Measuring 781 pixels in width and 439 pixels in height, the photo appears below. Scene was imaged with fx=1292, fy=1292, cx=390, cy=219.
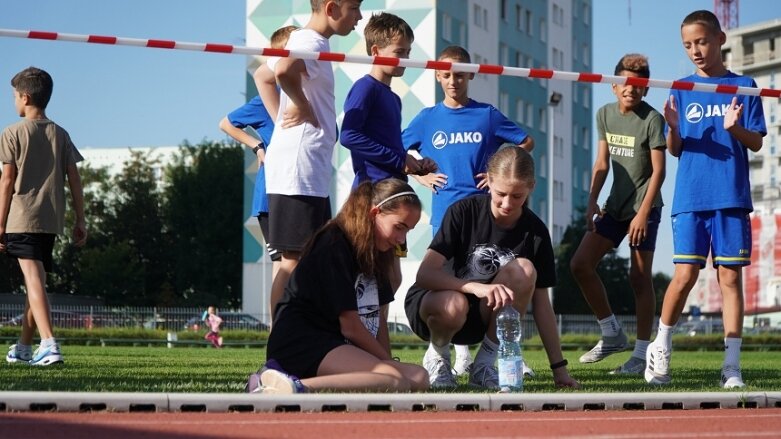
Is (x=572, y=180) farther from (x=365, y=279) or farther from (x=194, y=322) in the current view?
(x=365, y=279)

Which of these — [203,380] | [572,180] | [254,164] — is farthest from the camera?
Answer: [572,180]

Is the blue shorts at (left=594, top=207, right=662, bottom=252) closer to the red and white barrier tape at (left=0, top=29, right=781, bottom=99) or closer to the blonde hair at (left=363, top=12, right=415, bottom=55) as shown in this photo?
the red and white barrier tape at (left=0, top=29, right=781, bottom=99)

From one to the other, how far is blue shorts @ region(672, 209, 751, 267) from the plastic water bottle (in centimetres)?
156

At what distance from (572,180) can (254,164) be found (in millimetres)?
24668

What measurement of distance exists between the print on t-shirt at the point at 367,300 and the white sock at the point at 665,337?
228 centimetres

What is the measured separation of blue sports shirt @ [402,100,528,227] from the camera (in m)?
9.41

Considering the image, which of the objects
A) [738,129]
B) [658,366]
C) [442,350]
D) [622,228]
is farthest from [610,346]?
[442,350]

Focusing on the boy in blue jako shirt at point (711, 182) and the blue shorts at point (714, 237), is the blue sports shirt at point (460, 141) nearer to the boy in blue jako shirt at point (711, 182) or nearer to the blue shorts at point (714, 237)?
the boy in blue jako shirt at point (711, 182)

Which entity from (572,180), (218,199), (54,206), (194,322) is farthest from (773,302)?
(54,206)

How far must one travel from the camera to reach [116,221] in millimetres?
75250

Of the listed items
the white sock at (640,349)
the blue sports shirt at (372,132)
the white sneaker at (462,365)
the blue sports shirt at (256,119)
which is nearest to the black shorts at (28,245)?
the blue sports shirt at (256,119)

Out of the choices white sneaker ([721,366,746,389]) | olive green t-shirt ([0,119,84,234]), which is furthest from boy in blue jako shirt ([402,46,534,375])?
olive green t-shirt ([0,119,84,234])

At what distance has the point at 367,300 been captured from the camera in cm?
691

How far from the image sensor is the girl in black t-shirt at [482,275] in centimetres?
736
